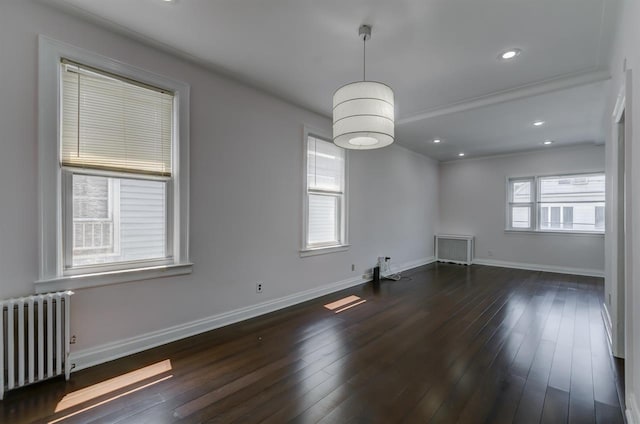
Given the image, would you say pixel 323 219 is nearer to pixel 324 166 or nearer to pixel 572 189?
pixel 324 166

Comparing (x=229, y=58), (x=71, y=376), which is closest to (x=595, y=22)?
(x=229, y=58)

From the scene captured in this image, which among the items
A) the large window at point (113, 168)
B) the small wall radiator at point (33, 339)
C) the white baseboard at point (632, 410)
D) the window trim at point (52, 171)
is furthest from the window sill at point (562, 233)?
the small wall radiator at point (33, 339)

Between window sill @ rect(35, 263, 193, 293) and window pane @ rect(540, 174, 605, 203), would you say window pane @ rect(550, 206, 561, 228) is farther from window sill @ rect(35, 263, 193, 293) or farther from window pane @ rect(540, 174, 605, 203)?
window sill @ rect(35, 263, 193, 293)

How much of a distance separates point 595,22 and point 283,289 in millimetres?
4047

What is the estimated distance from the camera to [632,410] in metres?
1.69

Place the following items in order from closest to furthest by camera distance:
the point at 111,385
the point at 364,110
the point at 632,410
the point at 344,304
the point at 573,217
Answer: the point at 632,410 → the point at 111,385 → the point at 364,110 → the point at 344,304 → the point at 573,217

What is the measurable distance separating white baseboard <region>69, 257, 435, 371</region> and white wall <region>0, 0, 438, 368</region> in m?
0.02

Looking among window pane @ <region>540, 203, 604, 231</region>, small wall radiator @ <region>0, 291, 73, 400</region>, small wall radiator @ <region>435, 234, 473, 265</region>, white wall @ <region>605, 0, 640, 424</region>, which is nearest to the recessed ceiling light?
→ white wall @ <region>605, 0, 640, 424</region>

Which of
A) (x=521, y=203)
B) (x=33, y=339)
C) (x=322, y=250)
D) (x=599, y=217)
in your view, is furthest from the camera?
(x=521, y=203)

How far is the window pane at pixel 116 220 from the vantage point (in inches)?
94.0

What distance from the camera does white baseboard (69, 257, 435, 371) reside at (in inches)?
93.2

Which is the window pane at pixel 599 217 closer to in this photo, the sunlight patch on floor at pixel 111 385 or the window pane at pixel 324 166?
the window pane at pixel 324 166

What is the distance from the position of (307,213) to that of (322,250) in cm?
64

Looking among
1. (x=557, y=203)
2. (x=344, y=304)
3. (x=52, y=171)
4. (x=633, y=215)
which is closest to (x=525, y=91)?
(x=633, y=215)
